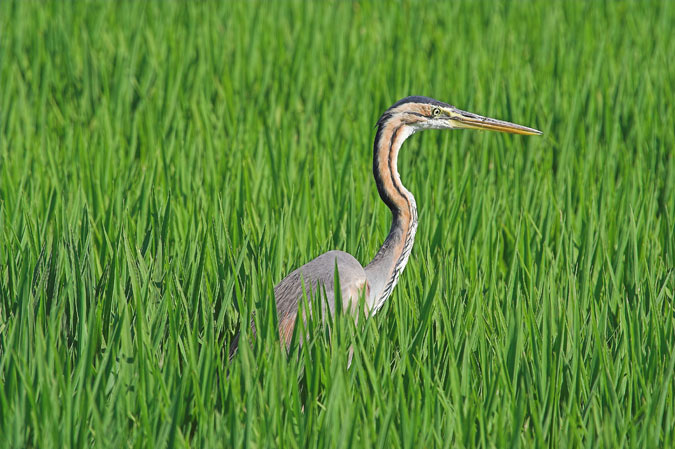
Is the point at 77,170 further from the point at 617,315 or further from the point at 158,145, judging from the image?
the point at 617,315

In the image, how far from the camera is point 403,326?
2797 millimetres

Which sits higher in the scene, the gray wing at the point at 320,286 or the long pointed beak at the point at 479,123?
the long pointed beak at the point at 479,123

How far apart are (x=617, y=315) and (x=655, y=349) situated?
57 centimetres

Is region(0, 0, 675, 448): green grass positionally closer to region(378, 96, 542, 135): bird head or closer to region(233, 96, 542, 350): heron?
region(233, 96, 542, 350): heron

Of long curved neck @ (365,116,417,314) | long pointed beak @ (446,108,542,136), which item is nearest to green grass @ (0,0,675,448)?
long curved neck @ (365,116,417,314)

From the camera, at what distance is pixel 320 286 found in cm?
287

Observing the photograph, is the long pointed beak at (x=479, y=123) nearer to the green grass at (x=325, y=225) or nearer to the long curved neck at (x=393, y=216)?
the long curved neck at (x=393, y=216)

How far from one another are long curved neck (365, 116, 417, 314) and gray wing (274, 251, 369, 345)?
117 millimetres

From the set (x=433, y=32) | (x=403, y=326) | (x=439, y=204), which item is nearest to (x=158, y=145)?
(x=439, y=204)

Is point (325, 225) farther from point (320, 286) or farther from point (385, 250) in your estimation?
point (320, 286)

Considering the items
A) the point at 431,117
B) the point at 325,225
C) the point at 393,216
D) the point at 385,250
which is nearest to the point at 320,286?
the point at 385,250

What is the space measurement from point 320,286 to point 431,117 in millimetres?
952

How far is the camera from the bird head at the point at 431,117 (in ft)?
10.8

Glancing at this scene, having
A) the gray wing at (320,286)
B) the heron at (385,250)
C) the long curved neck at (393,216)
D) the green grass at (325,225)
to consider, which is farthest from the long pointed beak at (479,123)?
the gray wing at (320,286)
